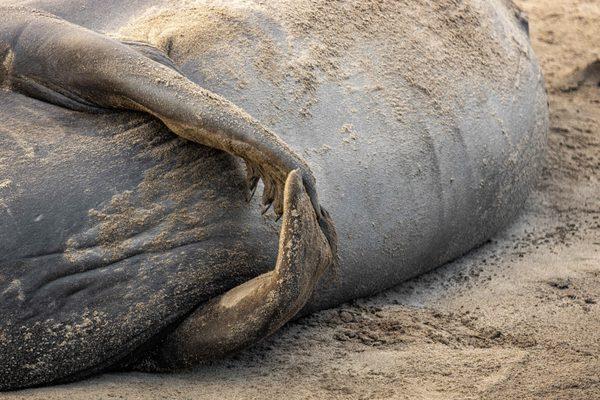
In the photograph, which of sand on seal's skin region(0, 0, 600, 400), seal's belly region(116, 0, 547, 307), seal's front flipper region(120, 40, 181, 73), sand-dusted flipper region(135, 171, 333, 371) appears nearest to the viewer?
sand-dusted flipper region(135, 171, 333, 371)

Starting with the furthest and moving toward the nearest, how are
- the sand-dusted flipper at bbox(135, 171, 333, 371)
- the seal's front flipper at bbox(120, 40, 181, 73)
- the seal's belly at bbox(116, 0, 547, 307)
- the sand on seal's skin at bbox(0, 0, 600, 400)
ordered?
the seal's belly at bbox(116, 0, 547, 307)
the seal's front flipper at bbox(120, 40, 181, 73)
the sand on seal's skin at bbox(0, 0, 600, 400)
the sand-dusted flipper at bbox(135, 171, 333, 371)

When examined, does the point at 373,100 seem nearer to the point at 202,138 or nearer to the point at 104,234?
the point at 202,138

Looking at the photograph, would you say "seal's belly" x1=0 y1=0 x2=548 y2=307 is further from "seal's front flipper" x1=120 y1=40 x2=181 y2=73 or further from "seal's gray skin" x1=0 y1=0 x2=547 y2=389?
"seal's front flipper" x1=120 y1=40 x2=181 y2=73

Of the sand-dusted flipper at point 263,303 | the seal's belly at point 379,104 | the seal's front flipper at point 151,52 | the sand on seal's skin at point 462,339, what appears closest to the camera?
the sand-dusted flipper at point 263,303

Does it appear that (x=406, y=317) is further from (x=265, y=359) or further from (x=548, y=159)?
(x=548, y=159)

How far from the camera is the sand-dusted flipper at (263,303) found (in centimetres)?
287

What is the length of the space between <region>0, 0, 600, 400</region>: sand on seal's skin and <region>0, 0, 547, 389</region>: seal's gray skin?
9 centimetres

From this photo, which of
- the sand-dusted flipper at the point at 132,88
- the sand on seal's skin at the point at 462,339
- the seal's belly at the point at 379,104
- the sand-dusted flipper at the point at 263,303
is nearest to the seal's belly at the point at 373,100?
the seal's belly at the point at 379,104

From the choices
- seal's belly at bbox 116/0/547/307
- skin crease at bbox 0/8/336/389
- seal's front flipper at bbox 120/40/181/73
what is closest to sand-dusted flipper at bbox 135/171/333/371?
skin crease at bbox 0/8/336/389

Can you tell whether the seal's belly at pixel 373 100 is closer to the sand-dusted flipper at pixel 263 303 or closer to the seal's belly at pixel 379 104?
the seal's belly at pixel 379 104

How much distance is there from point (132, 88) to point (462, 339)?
1.17 m

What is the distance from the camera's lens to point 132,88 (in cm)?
305

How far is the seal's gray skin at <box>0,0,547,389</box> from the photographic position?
2.94 meters

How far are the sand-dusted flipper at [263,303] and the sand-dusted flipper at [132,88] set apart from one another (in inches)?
3.6
